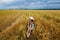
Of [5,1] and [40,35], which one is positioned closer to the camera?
[40,35]

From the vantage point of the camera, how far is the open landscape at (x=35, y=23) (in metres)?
2.10

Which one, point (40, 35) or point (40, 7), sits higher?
point (40, 7)

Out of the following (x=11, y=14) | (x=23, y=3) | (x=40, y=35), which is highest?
(x=23, y=3)

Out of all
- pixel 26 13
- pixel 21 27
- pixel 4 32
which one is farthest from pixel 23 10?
pixel 4 32

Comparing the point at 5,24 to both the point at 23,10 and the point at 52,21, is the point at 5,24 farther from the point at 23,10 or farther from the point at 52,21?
the point at 52,21

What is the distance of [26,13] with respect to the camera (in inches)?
85.4

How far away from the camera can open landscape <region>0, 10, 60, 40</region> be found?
210 centimetres

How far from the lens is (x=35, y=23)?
84.0 inches

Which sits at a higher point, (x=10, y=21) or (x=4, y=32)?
(x=10, y=21)

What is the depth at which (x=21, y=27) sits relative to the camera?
2.15 meters

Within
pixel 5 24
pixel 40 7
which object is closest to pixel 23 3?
pixel 40 7

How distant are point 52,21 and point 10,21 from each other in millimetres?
623

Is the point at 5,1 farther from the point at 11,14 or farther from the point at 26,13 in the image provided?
the point at 26,13

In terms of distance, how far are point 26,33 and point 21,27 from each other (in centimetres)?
11
